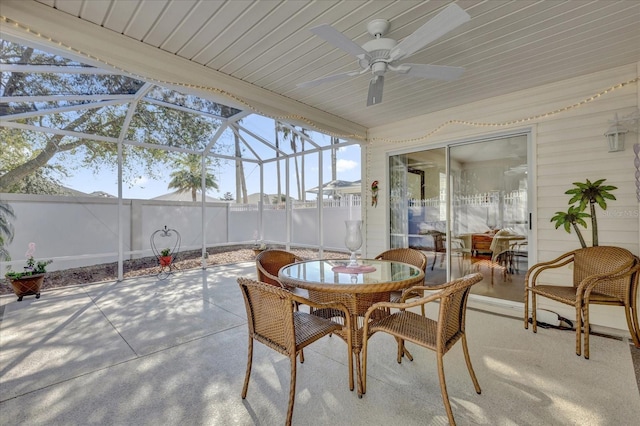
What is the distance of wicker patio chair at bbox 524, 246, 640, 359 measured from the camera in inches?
103

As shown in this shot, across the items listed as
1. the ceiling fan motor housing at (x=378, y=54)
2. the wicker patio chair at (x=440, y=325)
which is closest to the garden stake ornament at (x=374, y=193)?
the ceiling fan motor housing at (x=378, y=54)

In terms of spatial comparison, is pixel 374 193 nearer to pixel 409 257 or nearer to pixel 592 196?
pixel 409 257

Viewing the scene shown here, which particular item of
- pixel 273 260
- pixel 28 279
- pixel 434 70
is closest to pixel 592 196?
pixel 434 70

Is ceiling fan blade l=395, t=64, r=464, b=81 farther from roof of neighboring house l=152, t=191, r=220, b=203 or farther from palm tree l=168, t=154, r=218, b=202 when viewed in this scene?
palm tree l=168, t=154, r=218, b=202

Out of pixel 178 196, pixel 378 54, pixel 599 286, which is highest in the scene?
pixel 378 54

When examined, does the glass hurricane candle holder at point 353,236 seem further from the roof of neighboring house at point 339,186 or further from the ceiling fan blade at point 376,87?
the roof of neighboring house at point 339,186

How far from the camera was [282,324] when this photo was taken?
182 centimetres

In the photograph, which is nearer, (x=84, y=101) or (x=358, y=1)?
(x=358, y=1)

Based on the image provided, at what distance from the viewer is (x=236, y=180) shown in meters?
7.97

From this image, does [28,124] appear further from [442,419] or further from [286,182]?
[442,419]

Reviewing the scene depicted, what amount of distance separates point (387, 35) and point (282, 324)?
2.44 meters

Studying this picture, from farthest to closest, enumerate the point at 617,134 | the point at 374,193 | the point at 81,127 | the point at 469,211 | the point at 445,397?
the point at 374,193 < the point at 81,127 < the point at 469,211 < the point at 617,134 < the point at 445,397

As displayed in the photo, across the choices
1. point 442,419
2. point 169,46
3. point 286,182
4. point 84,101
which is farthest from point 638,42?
point 84,101

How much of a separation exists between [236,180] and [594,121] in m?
7.06
